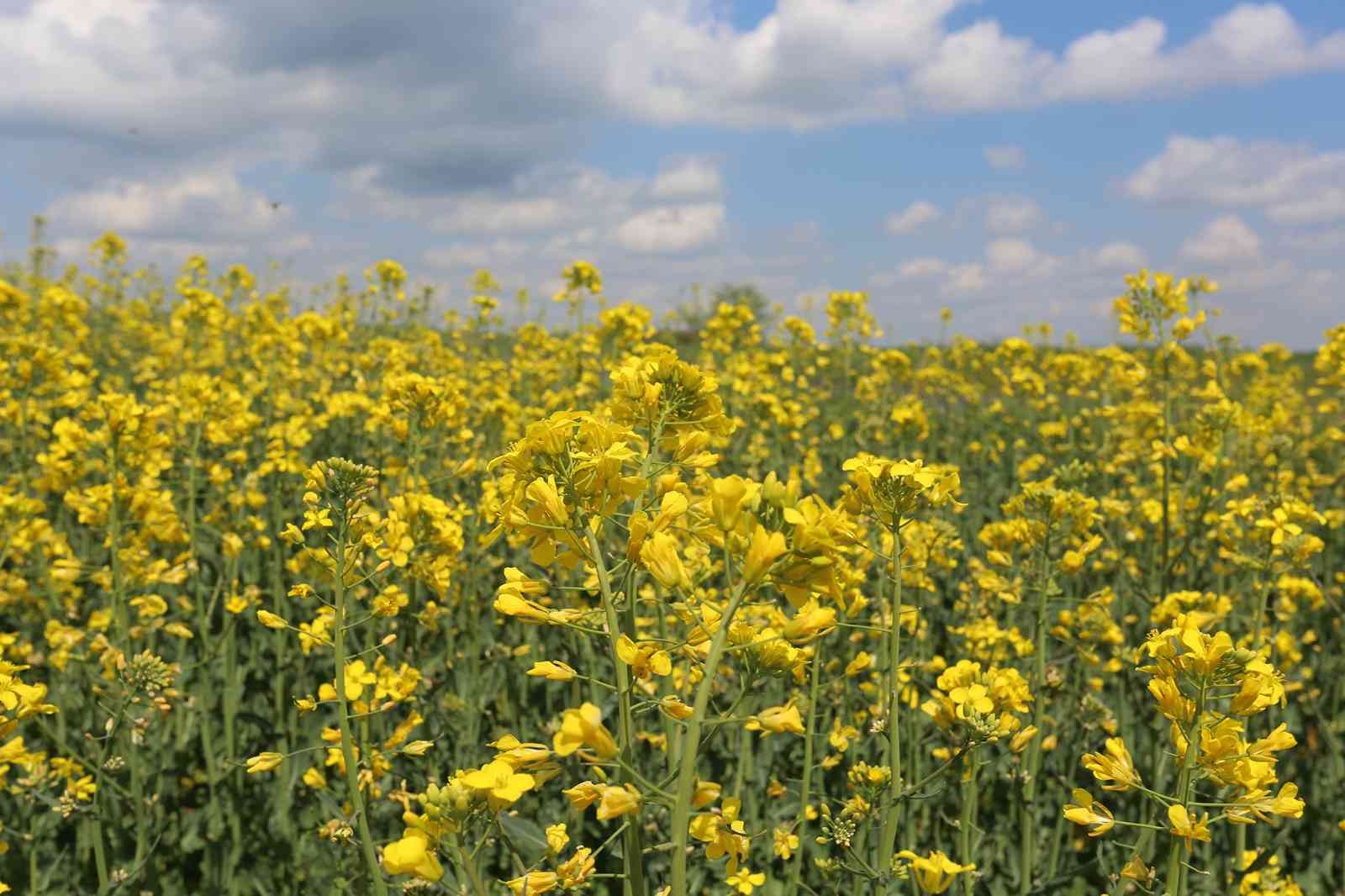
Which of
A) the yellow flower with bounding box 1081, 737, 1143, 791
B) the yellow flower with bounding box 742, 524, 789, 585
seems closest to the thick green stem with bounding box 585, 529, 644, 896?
the yellow flower with bounding box 742, 524, 789, 585

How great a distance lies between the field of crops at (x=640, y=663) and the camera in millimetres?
1618

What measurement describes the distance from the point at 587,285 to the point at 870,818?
590 centimetres

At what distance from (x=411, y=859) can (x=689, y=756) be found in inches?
19.9

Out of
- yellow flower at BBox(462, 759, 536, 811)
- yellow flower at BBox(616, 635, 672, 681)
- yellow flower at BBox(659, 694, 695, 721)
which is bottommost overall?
yellow flower at BBox(462, 759, 536, 811)

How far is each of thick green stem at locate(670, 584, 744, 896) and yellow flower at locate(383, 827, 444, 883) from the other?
43cm

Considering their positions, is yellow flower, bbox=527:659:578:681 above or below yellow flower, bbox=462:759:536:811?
above

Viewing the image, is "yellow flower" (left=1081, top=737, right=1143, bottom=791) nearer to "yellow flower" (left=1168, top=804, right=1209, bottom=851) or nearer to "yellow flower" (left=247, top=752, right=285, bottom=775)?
"yellow flower" (left=1168, top=804, right=1209, bottom=851)

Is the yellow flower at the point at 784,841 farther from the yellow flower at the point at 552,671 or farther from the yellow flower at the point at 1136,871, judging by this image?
the yellow flower at the point at 552,671

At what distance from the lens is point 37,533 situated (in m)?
4.27

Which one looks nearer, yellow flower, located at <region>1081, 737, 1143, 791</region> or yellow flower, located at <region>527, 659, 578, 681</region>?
yellow flower, located at <region>527, 659, 578, 681</region>

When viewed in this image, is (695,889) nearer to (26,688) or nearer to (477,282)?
(26,688)

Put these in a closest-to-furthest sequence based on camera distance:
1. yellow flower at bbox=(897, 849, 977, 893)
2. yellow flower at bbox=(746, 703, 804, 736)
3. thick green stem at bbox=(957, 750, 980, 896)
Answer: yellow flower at bbox=(746, 703, 804, 736), yellow flower at bbox=(897, 849, 977, 893), thick green stem at bbox=(957, 750, 980, 896)

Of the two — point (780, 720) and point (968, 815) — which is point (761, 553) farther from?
point (968, 815)

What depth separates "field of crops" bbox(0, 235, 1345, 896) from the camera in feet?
5.31
